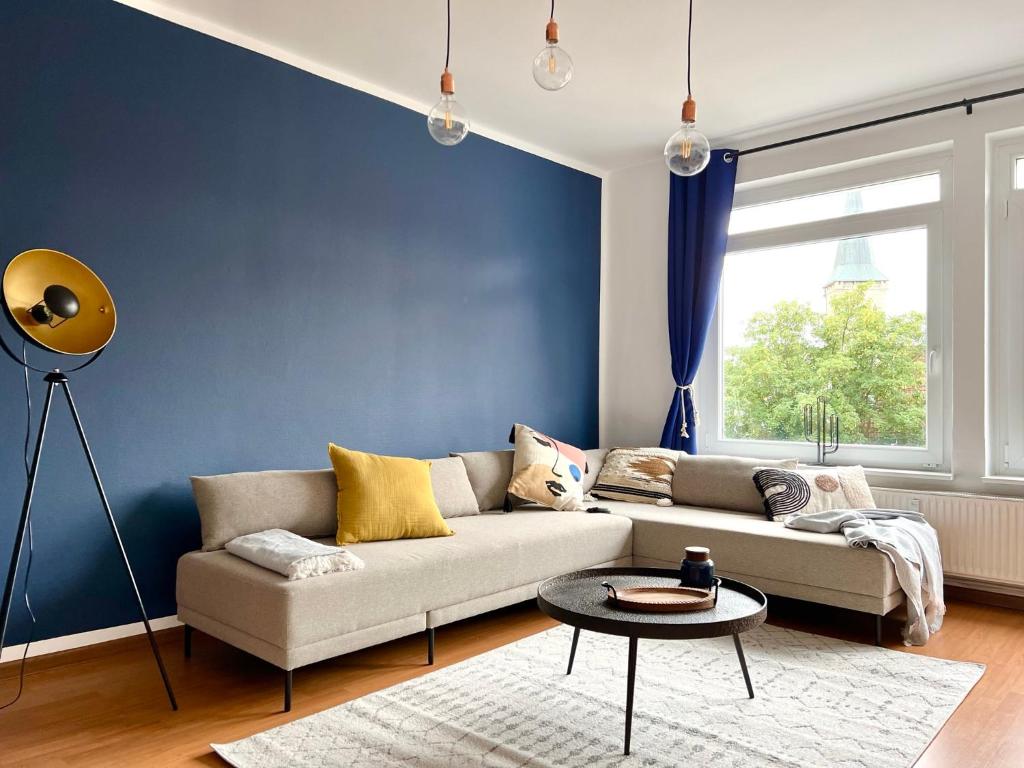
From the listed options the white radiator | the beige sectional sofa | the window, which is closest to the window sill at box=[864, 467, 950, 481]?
the white radiator

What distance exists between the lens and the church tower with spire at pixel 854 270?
15.5 ft

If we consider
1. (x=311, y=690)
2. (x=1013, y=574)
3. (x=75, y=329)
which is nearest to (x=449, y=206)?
(x=75, y=329)

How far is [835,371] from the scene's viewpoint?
4844mm

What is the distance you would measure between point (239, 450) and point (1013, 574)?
3.97 m

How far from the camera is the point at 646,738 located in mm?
2441

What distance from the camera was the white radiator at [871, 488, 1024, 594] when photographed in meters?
3.97

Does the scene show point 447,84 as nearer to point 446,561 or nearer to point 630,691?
point 446,561

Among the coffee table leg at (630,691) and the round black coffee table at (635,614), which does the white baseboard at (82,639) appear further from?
the coffee table leg at (630,691)

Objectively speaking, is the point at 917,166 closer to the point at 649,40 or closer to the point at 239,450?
the point at 649,40

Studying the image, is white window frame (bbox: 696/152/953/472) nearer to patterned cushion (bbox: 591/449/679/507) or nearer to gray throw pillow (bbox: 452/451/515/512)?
patterned cushion (bbox: 591/449/679/507)

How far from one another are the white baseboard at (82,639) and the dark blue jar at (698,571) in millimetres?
2319

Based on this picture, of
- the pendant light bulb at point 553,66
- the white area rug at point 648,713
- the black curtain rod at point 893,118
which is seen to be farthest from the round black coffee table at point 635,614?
the black curtain rod at point 893,118

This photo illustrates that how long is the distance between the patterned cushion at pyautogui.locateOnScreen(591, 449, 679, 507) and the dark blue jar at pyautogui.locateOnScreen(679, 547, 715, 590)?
1.94 m

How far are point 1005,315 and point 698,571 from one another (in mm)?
2743
